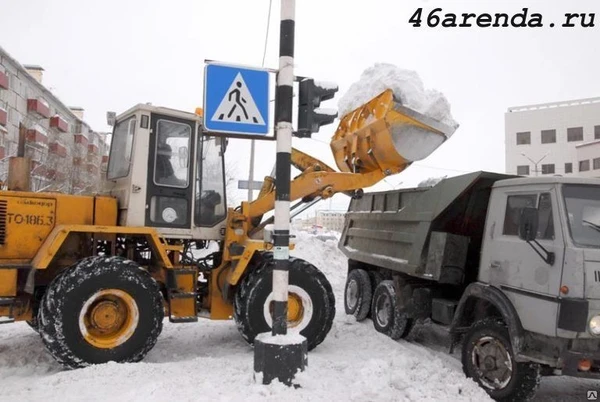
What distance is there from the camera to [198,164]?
6.96m

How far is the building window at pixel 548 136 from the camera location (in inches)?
1590

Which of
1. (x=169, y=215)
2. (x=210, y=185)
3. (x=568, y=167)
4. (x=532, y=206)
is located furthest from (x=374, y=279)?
(x=568, y=167)

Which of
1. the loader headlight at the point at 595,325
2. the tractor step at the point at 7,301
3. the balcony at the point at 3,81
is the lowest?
the tractor step at the point at 7,301

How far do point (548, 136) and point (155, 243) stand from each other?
133ft

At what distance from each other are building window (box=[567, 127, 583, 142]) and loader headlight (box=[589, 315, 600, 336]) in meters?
39.9

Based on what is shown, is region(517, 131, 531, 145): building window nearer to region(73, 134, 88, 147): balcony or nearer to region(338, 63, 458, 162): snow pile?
region(73, 134, 88, 147): balcony

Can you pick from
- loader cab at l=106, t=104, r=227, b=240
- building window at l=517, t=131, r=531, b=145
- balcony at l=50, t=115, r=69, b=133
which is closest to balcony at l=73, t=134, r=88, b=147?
balcony at l=50, t=115, r=69, b=133

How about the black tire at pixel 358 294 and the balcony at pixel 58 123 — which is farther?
the balcony at pixel 58 123

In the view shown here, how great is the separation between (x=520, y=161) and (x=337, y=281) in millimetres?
32505

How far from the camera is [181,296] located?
6.52 meters

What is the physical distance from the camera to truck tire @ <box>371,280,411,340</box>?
754 cm

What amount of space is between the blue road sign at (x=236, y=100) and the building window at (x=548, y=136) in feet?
134

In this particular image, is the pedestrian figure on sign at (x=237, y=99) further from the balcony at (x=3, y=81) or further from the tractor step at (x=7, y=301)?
the balcony at (x=3, y=81)

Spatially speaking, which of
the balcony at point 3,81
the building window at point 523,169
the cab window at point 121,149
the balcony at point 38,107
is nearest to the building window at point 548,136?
the building window at point 523,169
